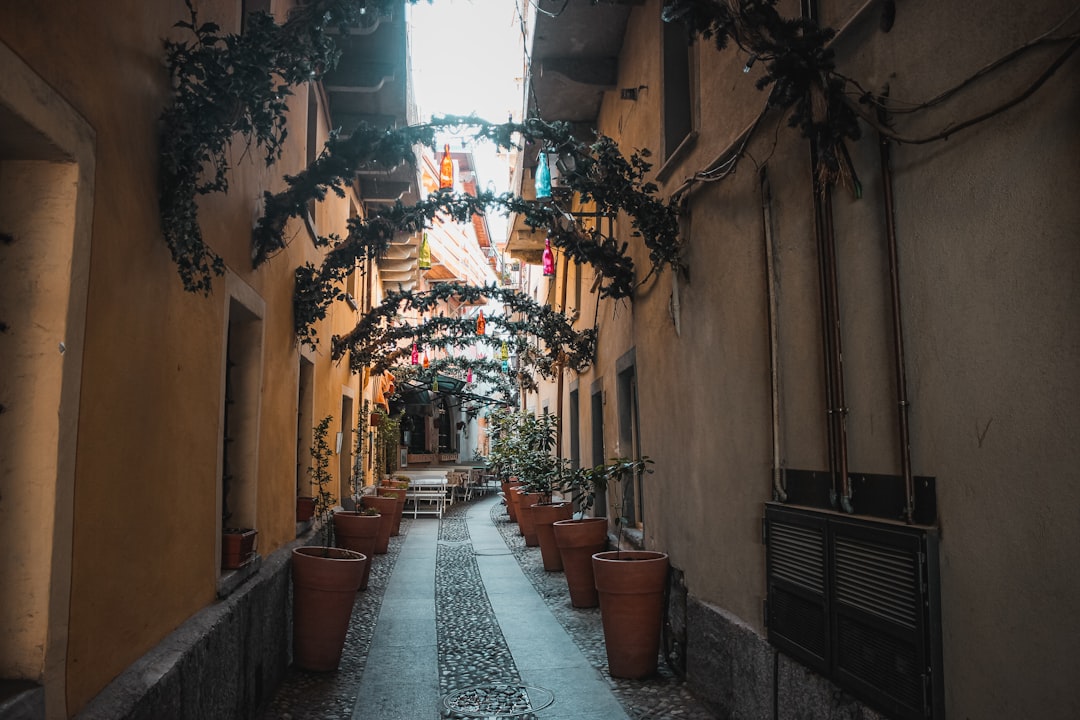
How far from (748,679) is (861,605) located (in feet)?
4.47

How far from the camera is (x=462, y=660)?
6.03 meters

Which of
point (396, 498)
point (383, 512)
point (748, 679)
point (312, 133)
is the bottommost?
point (748, 679)

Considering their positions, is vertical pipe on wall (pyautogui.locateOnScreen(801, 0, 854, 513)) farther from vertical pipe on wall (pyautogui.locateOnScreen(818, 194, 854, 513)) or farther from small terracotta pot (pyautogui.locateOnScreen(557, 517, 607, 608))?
small terracotta pot (pyautogui.locateOnScreen(557, 517, 607, 608))

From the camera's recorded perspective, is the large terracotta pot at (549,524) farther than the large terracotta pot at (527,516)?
No

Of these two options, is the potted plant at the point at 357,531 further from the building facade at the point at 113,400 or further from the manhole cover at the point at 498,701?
the manhole cover at the point at 498,701

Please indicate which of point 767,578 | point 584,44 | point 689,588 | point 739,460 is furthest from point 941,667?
point 584,44

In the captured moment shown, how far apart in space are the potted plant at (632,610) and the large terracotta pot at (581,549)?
1.71 metres

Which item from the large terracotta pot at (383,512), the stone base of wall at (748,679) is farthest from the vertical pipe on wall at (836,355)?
the large terracotta pot at (383,512)

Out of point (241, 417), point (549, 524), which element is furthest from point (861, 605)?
point (549, 524)

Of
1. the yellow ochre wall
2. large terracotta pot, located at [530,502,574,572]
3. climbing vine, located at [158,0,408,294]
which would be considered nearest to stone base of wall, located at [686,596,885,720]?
the yellow ochre wall

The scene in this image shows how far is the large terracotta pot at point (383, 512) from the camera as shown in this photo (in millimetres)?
11469

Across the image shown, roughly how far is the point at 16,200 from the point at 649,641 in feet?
15.1

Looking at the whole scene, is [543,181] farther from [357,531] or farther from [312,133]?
[357,531]

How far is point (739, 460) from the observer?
4.65m
